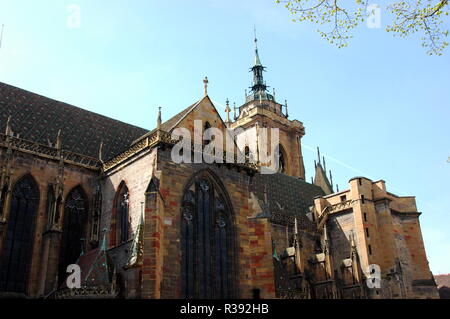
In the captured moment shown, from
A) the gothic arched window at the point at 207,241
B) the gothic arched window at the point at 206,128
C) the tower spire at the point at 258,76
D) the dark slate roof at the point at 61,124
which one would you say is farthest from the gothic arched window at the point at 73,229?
the tower spire at the point at 258,76

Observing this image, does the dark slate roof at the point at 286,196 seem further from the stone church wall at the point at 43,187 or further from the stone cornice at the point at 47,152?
the stone church wall at the point at 43,187

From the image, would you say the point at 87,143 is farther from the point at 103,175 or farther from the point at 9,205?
the point at 9,205

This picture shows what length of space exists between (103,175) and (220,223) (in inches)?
252

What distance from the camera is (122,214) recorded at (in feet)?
76.3

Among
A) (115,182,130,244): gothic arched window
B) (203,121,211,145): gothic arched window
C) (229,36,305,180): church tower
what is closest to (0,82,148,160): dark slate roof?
(115,182,130,244): gothic arched window

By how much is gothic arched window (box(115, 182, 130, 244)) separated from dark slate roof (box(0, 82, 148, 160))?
404 centimetres

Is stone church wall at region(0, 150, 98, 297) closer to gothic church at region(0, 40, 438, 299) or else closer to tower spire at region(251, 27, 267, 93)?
gothic church at region(0, 40, 438, 299)

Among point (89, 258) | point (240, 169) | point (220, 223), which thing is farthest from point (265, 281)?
point (89, 258)

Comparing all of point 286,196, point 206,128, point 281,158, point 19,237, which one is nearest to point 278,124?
point 281,158

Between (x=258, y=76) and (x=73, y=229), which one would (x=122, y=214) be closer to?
(x=73, y=229)

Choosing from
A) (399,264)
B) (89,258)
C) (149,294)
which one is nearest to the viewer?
(149,294)

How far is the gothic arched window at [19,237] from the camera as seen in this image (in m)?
21.3

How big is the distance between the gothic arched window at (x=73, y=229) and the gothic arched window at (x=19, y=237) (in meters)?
1.52
